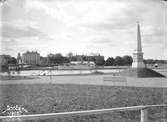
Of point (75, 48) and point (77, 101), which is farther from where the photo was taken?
point (77, 101)

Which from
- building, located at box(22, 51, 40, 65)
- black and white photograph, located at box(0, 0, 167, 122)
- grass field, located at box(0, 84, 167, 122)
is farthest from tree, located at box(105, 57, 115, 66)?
building, located at box(22, 51, 40, 65)

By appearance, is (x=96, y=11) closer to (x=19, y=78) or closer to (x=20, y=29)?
(x=20, y=29)

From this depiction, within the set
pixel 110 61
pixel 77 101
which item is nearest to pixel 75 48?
pixel 110 61

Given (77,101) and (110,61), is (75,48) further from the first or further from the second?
(77,101)

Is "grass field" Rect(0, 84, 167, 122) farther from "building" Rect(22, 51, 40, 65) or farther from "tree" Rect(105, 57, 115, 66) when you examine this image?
"tree" Rect(105, 57, 115, 66)

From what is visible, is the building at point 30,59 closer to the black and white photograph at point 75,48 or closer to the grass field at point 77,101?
the black and white photograph at point 75,48

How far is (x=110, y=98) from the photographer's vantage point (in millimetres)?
2576

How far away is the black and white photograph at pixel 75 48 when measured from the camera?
1.67 metres

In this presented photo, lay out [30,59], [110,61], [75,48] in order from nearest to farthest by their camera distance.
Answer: [30,59] < [75,48] < [110,61]

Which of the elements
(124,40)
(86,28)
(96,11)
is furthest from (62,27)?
(124,40)

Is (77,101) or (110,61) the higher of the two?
(110,61)

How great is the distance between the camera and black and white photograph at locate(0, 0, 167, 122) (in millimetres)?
1674

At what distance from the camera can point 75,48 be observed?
2059mm

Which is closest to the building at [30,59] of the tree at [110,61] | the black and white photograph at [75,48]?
the black and white photograph at [75,48]
